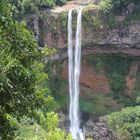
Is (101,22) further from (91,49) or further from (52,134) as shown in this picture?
(52,134)

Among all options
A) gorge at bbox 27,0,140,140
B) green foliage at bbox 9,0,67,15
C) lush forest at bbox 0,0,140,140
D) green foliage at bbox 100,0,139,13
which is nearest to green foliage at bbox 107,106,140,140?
gorge at bbox 27,0,140,140

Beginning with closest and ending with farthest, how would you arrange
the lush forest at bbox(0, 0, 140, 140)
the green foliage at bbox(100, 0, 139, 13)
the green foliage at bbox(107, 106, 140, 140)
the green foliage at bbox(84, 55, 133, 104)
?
1. the lush forest at bbox(0, 0, 140, 140)
2. the green foliage at bbox(107, 106, 140, 140)
3. the green foliage at bbox(100, 0, 139, 13)
4. the green foliage at bbox(84, 55, 133, 104)

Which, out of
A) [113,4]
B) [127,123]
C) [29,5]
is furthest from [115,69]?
[29,5]

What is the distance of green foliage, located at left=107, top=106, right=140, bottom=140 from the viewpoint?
21281 millimetres

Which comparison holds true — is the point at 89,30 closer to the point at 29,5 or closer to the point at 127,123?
the point at 29,5

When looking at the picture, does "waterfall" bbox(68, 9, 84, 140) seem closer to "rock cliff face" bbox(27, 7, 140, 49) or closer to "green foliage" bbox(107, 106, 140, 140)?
"rock cliff face" bbox(27, 7, 140, 49)

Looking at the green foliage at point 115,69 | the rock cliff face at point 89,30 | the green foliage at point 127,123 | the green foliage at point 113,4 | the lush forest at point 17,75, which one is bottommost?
the green foliage at point 127,123

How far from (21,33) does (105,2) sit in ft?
69.2

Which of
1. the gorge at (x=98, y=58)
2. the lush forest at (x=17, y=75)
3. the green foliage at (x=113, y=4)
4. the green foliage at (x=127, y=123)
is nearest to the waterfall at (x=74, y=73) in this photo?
the gorge at (x=98, y=58)

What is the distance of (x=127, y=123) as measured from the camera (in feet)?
72.1

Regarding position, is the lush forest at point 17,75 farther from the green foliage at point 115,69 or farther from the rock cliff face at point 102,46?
the green foliage at point 115,69


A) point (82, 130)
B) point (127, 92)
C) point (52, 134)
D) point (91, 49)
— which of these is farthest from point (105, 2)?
point (52, 134)

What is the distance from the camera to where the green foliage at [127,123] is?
69.8 ft

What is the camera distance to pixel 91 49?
90.0 ft
